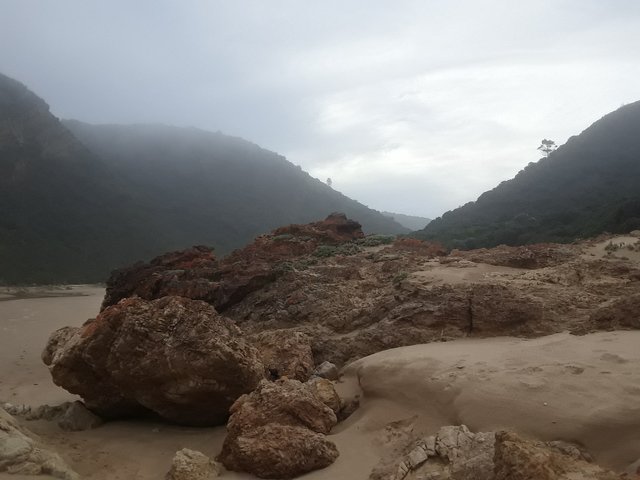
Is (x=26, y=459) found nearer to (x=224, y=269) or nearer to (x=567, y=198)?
(x=224, y=269)

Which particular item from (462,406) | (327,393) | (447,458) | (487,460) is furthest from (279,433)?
(487,460)

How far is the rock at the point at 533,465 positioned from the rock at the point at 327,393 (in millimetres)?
2635

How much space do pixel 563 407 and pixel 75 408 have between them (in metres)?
5.98

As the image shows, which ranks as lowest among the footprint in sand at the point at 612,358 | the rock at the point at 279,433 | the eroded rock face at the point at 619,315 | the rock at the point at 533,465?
the rock at the point at 279,433

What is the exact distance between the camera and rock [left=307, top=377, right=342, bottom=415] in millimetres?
5915

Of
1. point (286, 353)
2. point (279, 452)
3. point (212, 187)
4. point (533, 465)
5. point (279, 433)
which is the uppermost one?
point (212, 187)

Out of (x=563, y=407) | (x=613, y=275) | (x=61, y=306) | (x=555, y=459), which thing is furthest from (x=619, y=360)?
(x=61, y=306)

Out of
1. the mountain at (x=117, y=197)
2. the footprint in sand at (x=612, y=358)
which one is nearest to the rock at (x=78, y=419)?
the footprint in sand at (x=612, y=358)

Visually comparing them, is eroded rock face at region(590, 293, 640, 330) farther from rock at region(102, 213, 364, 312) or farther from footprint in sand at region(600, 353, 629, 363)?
rock at region(102, 213, 364, 312)

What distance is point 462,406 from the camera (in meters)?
4.80

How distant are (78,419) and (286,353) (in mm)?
2853

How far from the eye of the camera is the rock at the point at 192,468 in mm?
4707

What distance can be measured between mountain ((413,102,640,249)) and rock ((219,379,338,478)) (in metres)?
20.3

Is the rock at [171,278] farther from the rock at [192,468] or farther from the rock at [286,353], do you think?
the rock at [192,468]
